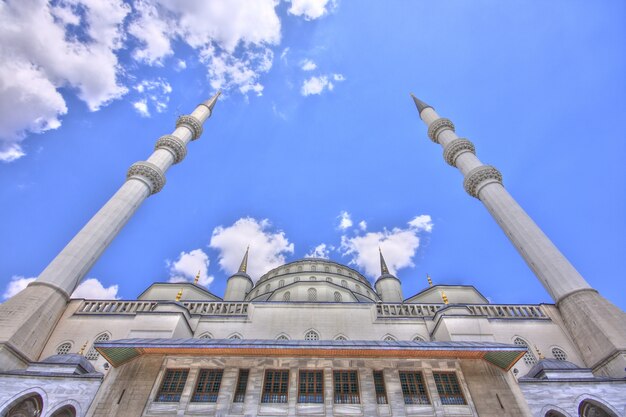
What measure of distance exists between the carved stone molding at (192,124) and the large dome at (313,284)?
13.9m

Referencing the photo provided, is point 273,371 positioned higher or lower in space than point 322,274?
lower

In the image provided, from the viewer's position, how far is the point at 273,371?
12500mm

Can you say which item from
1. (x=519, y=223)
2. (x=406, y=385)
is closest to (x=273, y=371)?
(x=406, y=385)

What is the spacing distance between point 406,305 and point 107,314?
51.7 feet

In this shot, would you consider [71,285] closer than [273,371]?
No

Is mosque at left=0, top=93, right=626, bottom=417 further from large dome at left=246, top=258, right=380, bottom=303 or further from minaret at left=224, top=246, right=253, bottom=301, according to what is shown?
minaret at left=224, top=246, right=253, bottom=301

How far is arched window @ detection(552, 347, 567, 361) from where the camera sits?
16.5 meters

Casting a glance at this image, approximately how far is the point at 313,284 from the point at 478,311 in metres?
10.5

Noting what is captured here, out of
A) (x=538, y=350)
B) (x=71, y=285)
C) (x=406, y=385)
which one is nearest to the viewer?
(x=406, y=385)

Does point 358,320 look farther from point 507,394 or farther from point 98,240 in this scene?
point 98,240

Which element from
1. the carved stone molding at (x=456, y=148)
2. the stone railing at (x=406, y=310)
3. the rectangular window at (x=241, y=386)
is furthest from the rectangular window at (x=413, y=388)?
the carved stone molding at (x=456, y=148)

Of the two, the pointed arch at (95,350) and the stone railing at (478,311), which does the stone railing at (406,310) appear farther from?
the pointed arch at (95,350)

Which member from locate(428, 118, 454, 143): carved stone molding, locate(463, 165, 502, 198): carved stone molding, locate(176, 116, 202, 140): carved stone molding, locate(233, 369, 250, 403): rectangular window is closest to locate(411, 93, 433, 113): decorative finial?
locate(428, 118, 454, 143): carved stone molding

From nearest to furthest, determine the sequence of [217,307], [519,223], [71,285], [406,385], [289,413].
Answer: [289,413]
[406,385]
[71,285]
[217,307]
[519,223]
